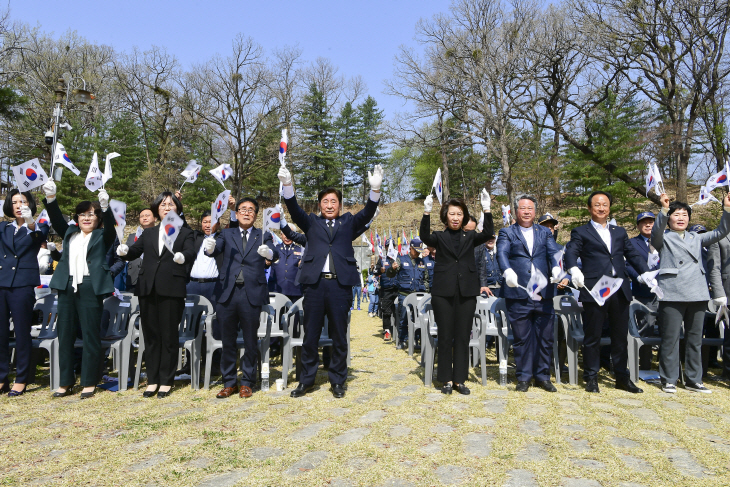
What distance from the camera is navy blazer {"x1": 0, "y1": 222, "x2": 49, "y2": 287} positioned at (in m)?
5.00

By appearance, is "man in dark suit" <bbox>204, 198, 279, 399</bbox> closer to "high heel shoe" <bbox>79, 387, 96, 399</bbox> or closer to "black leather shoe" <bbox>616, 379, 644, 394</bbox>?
"high heel shoe" <bbox>79, 387, 96, 399</bbox>

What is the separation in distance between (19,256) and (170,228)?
1.59m

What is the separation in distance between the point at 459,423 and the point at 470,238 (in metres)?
1.89

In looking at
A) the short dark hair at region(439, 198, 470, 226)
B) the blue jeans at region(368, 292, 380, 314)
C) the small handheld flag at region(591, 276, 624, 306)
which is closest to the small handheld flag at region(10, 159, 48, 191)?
the short dark hair at region(439, 198, 470, 226)

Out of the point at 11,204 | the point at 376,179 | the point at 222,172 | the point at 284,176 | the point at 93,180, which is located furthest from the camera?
the point at 222,172

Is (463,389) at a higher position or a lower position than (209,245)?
lower

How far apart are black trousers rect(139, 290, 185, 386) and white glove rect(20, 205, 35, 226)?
4.77 ft

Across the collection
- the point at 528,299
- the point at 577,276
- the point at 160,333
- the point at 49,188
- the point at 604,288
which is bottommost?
the point at 160,333

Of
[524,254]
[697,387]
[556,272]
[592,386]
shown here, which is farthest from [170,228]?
[697,387]

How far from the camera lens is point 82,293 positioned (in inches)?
197

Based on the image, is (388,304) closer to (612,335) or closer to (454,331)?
(454,331)

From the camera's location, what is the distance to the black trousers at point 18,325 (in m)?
5.02

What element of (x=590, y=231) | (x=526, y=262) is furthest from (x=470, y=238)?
(x=590, y=231)

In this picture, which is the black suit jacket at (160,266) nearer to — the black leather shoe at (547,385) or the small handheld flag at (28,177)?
the small handheld flag at (28,177)
